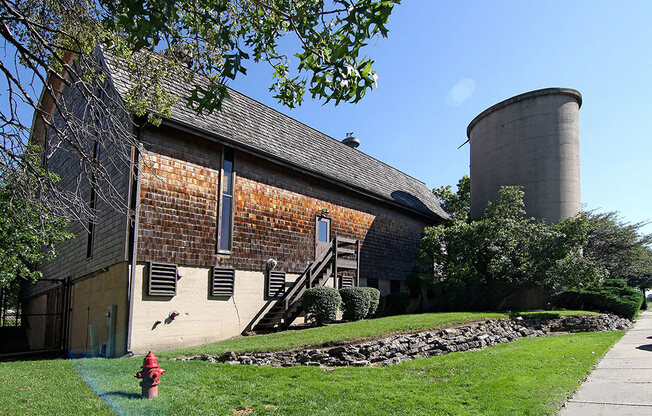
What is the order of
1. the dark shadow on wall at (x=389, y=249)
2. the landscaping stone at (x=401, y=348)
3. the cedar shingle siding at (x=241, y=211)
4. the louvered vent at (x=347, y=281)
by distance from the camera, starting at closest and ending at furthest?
the landscaping stone at (x=401, y=348) → the cedar shingle siding at (x=241, y=211) → the louvered vent at (x=347, y=281) → the dark shadow on wall at (x=389, y=249)

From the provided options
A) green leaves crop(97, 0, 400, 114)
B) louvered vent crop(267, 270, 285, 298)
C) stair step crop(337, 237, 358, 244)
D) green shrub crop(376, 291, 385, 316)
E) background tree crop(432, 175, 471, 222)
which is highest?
background tree crop(432, 175, 471, 222)

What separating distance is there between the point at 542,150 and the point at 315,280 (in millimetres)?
14211

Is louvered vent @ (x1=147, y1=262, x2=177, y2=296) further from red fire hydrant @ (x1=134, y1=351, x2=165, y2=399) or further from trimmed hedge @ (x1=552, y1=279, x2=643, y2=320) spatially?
trimmed hedge @ (x1=552, y1=279, x2=643, y2=320)

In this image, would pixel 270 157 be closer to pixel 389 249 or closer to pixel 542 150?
pixel 389 249

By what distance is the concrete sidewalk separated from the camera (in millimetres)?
6086

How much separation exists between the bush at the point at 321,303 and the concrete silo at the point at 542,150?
1334cm

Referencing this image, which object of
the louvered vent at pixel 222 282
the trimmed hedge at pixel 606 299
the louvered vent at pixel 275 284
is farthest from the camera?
the trimmed hedge at pixel 606 299

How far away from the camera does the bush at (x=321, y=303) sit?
1384cm

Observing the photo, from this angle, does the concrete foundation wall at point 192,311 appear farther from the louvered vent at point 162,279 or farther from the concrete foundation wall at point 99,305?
the concrete foundation wall at point 99,305

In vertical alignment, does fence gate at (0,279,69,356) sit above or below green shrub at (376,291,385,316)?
below

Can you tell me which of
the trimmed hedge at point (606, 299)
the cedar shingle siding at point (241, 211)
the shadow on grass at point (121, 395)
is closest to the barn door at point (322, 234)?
the cedar shingle siding at point (241, 211)

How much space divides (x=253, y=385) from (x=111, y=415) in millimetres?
2204

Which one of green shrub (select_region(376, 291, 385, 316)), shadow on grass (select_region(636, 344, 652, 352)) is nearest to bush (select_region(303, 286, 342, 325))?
green shrub (select_region(376, 291, 385, 316))

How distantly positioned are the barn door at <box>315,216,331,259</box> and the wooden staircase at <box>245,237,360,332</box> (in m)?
0.33
